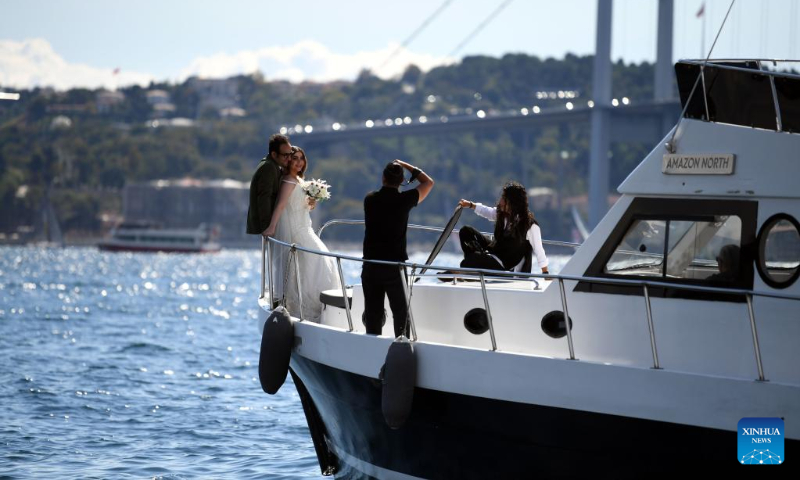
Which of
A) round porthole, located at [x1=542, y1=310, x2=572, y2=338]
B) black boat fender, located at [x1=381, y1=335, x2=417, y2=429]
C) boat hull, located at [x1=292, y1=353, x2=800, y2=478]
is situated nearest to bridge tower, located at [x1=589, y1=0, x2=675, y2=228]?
boat hull, located at [x1=292, y1=353, x2=800, y2=478]

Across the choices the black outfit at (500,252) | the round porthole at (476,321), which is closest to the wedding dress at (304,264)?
the black outfit at (500,252)

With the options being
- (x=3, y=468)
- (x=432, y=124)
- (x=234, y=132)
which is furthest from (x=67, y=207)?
(x=3, y=468)

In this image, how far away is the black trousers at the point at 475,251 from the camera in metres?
7.49

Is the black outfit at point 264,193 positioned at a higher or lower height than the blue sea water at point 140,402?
higher

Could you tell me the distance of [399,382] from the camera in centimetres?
632

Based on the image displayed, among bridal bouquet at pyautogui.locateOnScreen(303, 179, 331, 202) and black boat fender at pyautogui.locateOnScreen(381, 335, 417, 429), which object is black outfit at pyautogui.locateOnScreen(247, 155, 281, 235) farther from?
black boat fender at pyautogui.locateOnScreen(381, 335, 417, 429)

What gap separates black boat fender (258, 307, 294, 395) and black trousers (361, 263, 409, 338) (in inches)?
31.8

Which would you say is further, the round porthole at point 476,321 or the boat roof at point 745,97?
the round porthole at point 476,321

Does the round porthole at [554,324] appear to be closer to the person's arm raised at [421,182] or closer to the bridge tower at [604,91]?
the person's arm raised at [421,182]

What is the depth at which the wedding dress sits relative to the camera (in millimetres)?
8211

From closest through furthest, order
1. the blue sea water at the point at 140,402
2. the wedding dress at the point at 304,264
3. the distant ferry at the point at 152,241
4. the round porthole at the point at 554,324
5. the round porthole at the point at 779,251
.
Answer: the round porthole at the point at 779,251 → the round porthole at the point at 554,324 → the wedding dress at the point at 304,264 → the blue sea water at the point at 140,402 → the distant ferry at the point at 152,241

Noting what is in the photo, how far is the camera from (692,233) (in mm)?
6082

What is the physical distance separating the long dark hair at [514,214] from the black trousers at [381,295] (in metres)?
0.96

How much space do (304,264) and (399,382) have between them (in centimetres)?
210
